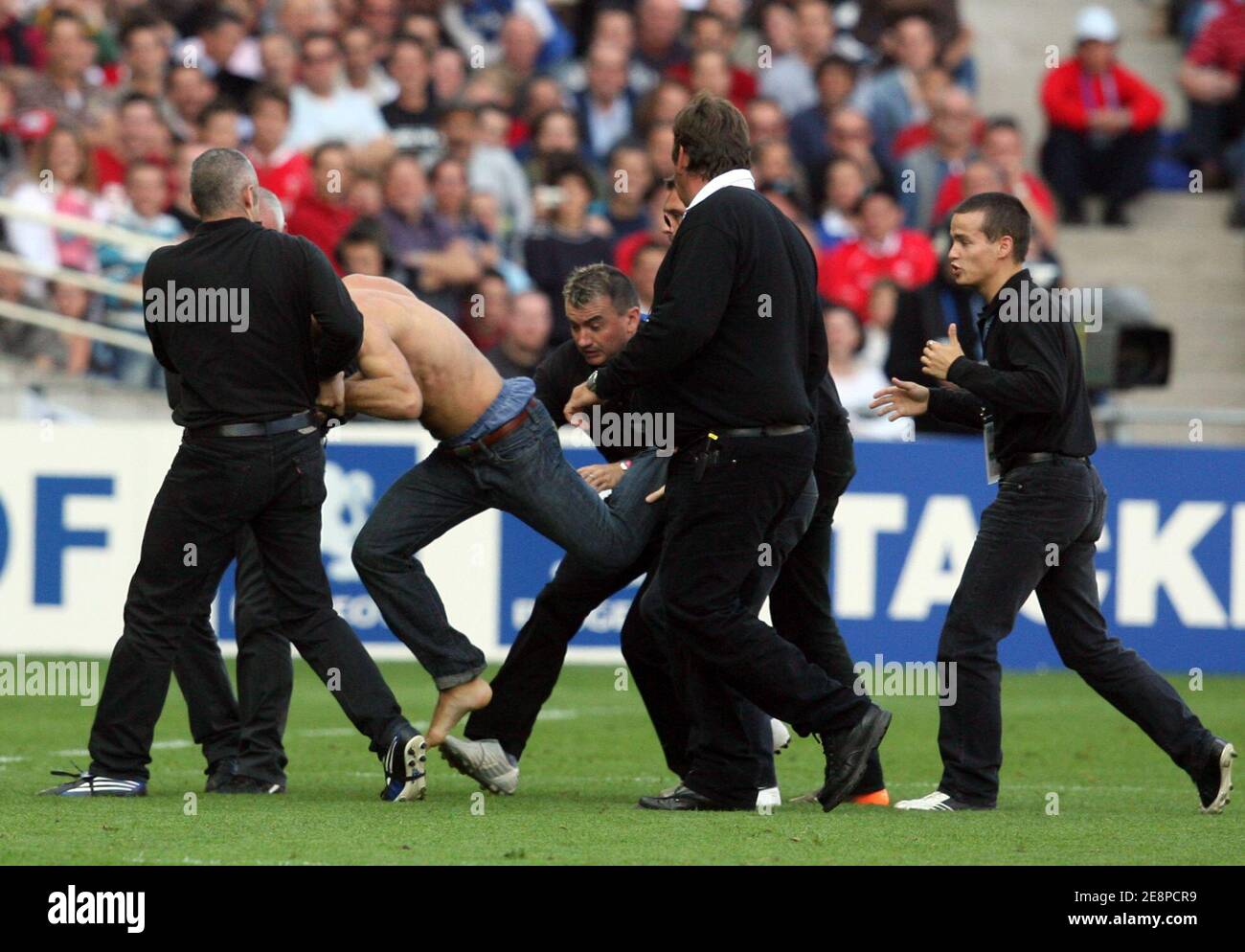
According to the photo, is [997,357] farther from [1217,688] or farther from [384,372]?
[1217,688]

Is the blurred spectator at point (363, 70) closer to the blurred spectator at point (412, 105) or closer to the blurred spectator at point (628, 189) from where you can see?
the blurred spectator at point (412, 105)

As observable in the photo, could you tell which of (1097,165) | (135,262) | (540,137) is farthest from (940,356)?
(1097,165)

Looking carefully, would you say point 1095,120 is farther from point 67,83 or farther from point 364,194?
point 67,83

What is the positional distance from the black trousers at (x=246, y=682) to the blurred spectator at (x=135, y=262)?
6237 millimetres

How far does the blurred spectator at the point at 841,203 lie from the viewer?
1634 cm

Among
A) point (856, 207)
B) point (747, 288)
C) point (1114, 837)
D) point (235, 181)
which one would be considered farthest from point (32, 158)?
point (1114, 837)

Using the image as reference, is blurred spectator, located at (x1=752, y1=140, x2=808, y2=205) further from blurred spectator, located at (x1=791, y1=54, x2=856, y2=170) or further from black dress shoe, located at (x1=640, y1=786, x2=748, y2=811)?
black dress shoe, located at (x1=640, y1=786, x2=748, y2=811)

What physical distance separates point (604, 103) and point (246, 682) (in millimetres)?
9794

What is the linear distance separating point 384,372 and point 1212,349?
1196cm

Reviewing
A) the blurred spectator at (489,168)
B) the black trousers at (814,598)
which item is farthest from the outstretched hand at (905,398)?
the blurred spectator at (489,168)

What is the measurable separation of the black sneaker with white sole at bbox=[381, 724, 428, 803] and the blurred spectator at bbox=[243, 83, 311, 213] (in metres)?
8.04

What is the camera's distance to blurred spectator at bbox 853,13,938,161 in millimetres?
17750

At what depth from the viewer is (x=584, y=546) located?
7.80 meters

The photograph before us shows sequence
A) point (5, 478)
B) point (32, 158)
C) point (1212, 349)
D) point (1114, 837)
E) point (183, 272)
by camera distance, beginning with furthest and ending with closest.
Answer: point (1212, 349), point (32, 158), point (5, 478), point (183, 272), point (1114, 837)
